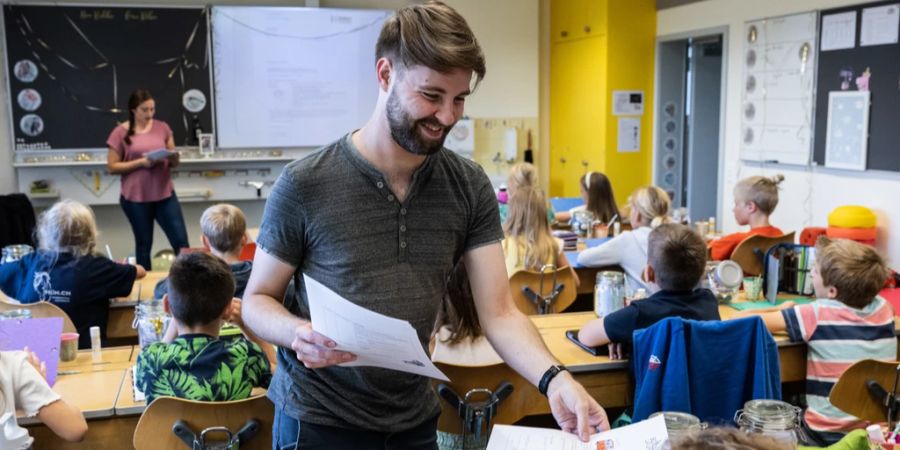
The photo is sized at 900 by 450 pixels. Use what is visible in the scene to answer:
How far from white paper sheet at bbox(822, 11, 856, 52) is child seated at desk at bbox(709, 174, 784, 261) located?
1707mm

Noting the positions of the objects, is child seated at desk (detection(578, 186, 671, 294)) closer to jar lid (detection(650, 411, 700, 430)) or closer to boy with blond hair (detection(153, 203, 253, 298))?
boy with blond hair (detection(153, 203, 253, 298))

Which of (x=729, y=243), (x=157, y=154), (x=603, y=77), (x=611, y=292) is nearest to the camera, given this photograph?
(x=611, y=292)

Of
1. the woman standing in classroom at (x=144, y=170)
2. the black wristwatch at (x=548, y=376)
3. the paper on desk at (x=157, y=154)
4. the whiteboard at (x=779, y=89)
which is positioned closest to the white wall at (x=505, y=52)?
the whiteboard at (x=779, y=89)

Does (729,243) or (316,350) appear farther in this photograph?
(729,243)

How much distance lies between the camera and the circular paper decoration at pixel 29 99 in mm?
6809

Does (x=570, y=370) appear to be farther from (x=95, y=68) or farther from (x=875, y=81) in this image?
(x=95, y=68)

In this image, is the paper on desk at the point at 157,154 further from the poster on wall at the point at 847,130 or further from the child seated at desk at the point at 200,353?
the poster on wall at the point at 847,130

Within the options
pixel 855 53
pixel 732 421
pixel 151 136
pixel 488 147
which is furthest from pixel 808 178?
pixel 151 136

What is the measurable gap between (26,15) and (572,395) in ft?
22.2

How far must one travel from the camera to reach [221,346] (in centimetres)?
228

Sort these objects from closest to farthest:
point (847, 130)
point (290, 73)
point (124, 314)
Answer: point (124, 314)
point (847, 130)
point (290, 73)

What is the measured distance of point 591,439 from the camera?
4.47 feet

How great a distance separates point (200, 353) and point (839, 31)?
4.96 meters

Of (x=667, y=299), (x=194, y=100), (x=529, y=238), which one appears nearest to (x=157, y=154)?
(x=194, y=100)
